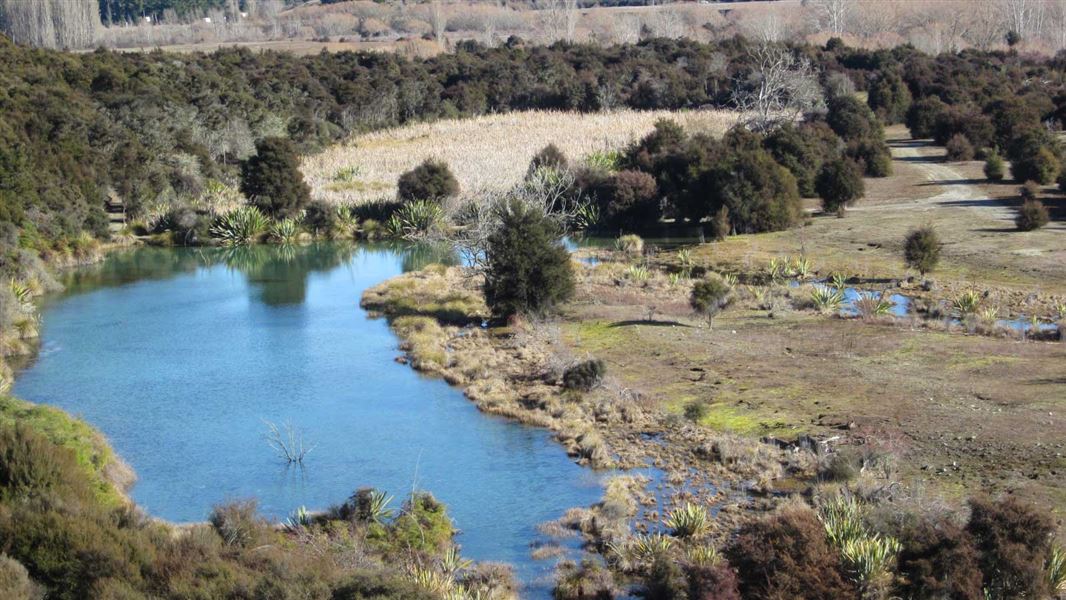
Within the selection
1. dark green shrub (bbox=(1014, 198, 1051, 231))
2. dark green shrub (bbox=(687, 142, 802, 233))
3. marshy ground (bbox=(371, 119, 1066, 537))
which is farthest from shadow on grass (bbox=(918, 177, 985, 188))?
dark green shrub (bbox=(1014, 198, 1051, 231))

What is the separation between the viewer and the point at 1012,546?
1523 cm

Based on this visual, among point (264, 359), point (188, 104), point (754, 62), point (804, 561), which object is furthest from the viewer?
point (754, 62)

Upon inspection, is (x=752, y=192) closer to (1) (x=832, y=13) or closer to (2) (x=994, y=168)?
(2) (x=994, y=168)

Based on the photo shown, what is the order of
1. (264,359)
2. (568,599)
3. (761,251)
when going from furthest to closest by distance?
(761,251) < (264,359) < (568,599)

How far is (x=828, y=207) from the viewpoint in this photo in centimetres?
4975

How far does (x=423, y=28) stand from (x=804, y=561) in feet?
462

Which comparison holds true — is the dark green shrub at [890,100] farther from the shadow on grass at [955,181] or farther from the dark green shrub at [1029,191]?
the dark green shrub at [1029,191]

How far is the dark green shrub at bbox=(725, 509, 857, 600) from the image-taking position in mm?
15070

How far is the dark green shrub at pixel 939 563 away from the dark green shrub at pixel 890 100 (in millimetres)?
65729

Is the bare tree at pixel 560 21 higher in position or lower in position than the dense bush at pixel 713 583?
higher

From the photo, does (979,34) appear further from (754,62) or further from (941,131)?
(941,131)

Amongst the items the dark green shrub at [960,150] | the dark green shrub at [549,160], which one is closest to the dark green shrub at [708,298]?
the dark green shrub at [549,160]

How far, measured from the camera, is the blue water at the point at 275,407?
70.8 ft

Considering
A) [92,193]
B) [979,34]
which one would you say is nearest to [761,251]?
[92,193]
